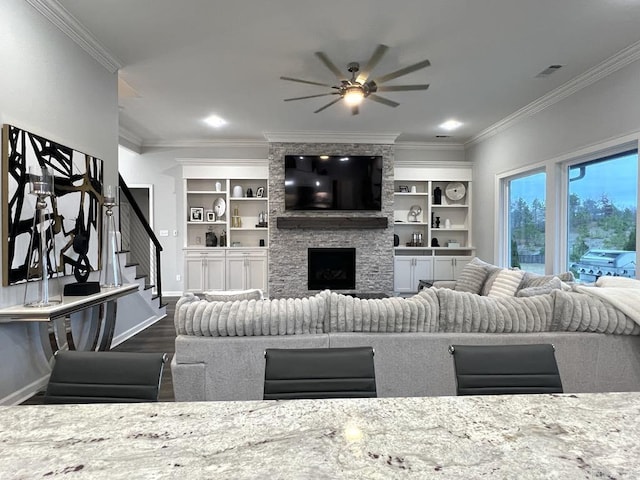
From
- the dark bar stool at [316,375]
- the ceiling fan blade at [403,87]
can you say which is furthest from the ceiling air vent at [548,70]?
the dark bar stool at [316,375]

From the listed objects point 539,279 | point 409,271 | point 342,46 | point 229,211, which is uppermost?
point 342,46

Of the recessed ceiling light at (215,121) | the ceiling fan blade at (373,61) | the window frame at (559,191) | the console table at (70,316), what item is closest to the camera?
the console table at (70,316)

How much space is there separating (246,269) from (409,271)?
3.05m

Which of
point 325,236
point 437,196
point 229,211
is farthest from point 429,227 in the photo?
point 229,211

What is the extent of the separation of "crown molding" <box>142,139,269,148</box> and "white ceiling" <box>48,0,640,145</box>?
5.18 feet

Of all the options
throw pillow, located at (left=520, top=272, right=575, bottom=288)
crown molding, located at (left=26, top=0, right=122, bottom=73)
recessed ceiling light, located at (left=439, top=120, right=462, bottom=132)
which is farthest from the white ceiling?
throw pillow, located at (left=520, top=272, right=575, bottom=288)

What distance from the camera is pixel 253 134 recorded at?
6723 mm

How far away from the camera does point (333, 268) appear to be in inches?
270

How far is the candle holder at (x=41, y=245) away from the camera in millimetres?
2570

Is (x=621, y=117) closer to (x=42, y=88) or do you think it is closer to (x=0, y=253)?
(x=42, y=88)

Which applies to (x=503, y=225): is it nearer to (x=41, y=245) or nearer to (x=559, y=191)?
(x=559, y=191)

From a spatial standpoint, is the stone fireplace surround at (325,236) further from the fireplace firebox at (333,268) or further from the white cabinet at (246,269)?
the white cabinet at (246,269)

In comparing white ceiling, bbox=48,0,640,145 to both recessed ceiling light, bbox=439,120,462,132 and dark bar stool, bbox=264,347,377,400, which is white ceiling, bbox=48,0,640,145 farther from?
dark bar stool, bbox=264,347,377,400

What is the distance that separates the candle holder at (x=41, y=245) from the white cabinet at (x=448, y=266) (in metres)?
5.93
